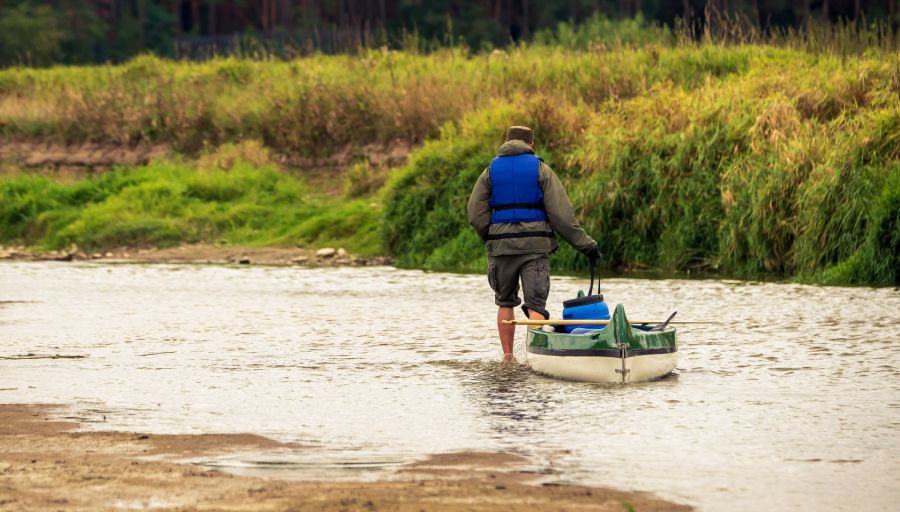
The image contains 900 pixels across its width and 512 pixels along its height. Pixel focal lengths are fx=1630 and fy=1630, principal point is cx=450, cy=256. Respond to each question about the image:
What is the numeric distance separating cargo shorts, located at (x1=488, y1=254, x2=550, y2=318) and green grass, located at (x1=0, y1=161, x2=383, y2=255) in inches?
479

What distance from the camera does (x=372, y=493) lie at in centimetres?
753

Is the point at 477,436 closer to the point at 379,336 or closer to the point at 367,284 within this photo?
the point at 379,336

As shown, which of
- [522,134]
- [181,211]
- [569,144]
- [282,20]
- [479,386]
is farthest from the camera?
[282,20]

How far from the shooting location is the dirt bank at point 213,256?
24241mm

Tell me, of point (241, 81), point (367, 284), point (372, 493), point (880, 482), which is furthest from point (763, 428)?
point (241, 81)

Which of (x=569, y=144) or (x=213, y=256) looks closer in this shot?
(x=569, y=144)

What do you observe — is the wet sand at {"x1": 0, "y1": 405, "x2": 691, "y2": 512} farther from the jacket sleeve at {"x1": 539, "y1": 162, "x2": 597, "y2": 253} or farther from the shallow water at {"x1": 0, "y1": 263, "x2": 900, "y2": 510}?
the jacket sleeve at {"x1": 539, "y1": 162, "x2": 597, "y2": 253}

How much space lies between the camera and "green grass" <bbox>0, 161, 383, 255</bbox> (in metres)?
26.0

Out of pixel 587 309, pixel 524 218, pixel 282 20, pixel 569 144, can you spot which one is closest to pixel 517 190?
pixel 524 218

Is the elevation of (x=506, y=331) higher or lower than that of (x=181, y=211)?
lower

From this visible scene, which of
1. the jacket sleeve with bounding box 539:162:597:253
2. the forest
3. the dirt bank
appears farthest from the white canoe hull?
the forest

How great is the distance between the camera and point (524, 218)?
1221cm

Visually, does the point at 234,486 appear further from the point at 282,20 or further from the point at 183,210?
the point at 282,20

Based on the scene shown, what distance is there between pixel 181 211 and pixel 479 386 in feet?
56.6
